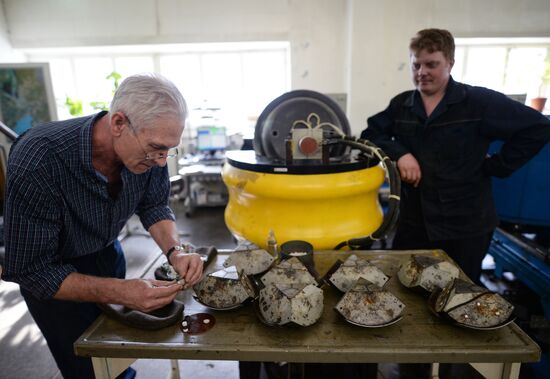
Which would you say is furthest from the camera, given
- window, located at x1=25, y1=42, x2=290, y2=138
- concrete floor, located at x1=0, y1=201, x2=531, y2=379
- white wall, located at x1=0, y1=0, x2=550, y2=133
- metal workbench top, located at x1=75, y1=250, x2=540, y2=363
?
window, located at x1=25, y1=42, x2=290, y2=138

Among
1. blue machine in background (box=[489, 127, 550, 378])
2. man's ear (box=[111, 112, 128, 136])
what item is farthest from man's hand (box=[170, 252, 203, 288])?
blue machine in background (box=[489, 127, 550, 378])

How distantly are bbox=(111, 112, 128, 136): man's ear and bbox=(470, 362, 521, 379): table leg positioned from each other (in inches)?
41.5

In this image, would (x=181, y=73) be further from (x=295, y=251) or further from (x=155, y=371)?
(x=295, y=251)

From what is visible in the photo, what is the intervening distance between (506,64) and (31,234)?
5.55 metres

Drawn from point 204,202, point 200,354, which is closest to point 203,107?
point 204,202

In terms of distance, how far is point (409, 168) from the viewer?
4.85ft

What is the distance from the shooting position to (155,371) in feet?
6.18

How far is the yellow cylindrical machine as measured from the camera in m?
1.26

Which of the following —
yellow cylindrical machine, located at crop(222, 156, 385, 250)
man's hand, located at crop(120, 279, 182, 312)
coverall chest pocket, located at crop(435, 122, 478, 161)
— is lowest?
man's hand, located at crop(120, 279, 182, 312)

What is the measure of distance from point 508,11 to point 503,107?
137 inches

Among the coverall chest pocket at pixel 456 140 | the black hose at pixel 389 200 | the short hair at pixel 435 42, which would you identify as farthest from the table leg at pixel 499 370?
the short hair at pixel 435 42

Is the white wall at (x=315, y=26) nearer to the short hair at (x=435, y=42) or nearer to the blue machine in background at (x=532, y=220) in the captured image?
the blue machine in background at (x=532, y=220)

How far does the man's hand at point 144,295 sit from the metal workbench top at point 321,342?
0.20ft

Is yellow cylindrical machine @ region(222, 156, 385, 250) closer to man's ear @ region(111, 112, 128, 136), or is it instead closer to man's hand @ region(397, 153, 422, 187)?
man's hand @ region(397, 153, 422, 187)
